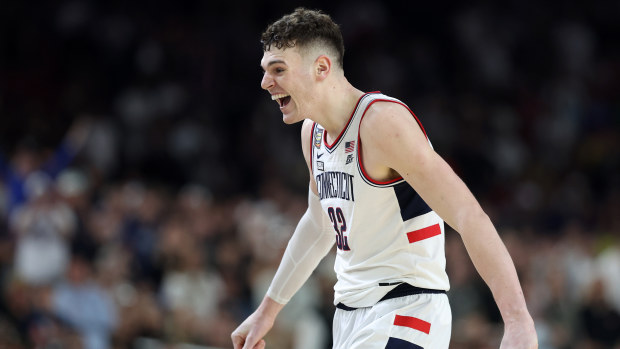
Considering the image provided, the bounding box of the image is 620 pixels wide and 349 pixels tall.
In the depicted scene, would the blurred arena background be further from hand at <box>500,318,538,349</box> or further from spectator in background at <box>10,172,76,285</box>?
hand at <box>500,318,538,349</box>

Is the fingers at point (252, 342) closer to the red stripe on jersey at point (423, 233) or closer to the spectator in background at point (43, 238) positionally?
the red stripe on jersey at point (423, 233)

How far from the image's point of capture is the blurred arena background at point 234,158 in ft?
34.0

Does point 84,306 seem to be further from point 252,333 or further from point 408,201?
point 408,201

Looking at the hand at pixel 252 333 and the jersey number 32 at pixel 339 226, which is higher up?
the jersey number 32 at pixel 339 226

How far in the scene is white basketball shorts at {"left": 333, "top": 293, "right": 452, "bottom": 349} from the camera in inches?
158

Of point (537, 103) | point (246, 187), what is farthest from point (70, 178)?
point (537, 103)

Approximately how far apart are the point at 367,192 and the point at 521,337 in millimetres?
1172

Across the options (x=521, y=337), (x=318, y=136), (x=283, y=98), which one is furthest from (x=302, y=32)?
(x=521, y=337)

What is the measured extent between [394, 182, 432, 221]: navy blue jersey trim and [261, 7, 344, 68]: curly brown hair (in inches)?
32.0

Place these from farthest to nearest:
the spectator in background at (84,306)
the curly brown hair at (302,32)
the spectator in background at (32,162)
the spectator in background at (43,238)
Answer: the spectator in background at (32,162) → the spectator in background at (43,238) → the spectator in background at (84,306) → the curly brown hair at (302,32)

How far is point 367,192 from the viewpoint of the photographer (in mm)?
4125

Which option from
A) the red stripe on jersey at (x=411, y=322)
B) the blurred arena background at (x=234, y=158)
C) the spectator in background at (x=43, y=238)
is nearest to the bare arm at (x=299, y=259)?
→ the red stripe on jersey at (x=411, y=322)

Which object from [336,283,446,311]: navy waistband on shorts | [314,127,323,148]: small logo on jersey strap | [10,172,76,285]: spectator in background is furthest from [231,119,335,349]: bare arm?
[10,172,76,285]: spectator in background

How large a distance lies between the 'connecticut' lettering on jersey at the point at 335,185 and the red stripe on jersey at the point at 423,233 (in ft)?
1.13
